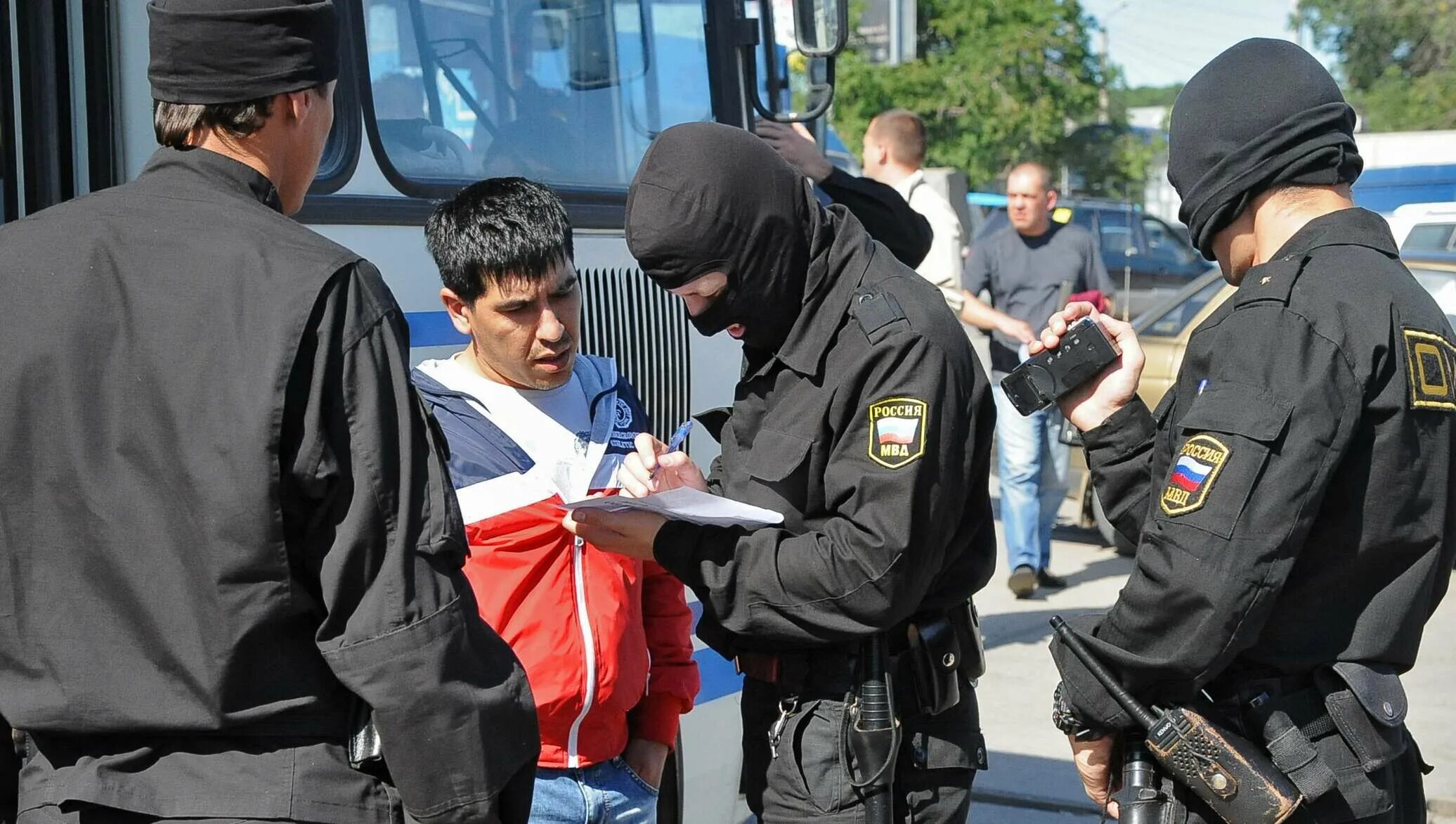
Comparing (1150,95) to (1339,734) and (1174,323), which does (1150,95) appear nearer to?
(1174,323)

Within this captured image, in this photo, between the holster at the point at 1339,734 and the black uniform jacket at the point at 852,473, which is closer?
the holster at the point at 1339,734

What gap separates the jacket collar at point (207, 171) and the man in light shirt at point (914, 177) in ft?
17.0

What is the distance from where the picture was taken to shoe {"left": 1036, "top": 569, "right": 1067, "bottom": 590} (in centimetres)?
743

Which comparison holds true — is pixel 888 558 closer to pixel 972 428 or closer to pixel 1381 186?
pixel 972 428

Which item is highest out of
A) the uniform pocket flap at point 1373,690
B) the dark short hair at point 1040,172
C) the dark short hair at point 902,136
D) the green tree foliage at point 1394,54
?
the green tree foliage at point 1394,54

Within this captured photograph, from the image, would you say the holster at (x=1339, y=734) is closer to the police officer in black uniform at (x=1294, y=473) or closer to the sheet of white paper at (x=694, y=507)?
the police officer in black uniform at (x=1294, y=473)

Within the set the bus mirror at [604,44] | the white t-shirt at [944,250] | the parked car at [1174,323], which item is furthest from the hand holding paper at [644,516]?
the parked car at [1174,323]

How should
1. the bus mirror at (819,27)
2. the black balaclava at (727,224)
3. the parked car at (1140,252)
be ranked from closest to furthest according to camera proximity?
the black balaclava at (727,224), the bus mirror at (819,27), the parked car at (1140,252)

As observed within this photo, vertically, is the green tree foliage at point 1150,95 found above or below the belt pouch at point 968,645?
above

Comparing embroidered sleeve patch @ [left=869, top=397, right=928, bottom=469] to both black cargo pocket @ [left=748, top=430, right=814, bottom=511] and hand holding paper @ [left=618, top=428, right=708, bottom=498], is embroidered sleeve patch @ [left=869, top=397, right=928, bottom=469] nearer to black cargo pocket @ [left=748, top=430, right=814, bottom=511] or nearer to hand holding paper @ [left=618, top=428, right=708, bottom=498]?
black cargo pocket @ [left=748, top=430, right=814, bottom=511]

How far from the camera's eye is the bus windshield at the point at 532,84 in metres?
3.05

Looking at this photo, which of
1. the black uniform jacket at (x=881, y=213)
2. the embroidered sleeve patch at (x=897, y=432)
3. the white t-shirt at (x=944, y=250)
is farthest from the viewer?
the white t-shirt at (x=944, y=250)

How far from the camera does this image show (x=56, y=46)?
2461 millimetres

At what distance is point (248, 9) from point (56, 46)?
3.01 ft
